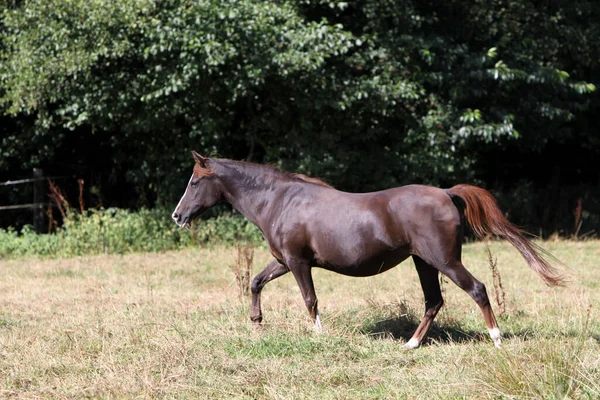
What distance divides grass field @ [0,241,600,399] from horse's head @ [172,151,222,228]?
1.07 metres

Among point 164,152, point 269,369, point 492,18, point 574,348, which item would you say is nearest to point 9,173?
Result: point 164,152

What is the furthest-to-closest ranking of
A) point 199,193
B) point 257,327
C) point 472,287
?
point 199,193
point 257,327
point 472,287

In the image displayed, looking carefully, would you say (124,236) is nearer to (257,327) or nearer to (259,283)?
(259,283)

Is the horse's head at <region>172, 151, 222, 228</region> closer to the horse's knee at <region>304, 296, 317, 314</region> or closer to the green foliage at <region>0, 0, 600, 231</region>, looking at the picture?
the horse's knee at <region>304, 296, 317, 314</region>

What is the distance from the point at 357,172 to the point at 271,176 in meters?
8.94

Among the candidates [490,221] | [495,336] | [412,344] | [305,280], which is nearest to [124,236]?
[305,280]

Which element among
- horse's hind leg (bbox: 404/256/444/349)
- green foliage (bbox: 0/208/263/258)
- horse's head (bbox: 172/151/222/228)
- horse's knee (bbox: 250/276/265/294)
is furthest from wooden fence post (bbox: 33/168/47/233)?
horse's hind leg (bbox: 404/256/444/349)

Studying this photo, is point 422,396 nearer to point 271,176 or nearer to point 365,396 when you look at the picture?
point 365,396

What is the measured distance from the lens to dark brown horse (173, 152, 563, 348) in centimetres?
712

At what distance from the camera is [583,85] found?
16.6 metres

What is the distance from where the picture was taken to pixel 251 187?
8.11 metres

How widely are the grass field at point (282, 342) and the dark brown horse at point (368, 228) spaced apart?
0.48m

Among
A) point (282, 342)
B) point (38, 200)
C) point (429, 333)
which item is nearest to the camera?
point (282, 342)

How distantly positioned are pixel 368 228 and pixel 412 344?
43.5 inches
